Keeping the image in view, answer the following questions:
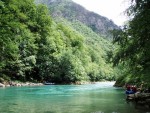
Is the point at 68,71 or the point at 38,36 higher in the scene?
the point at 38,36

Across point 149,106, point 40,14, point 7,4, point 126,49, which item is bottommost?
point 149,106

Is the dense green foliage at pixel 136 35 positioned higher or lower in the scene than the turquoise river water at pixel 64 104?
higher

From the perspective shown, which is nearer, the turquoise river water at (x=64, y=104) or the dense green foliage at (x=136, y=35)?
the dense green foliage at (x=136, y=35)

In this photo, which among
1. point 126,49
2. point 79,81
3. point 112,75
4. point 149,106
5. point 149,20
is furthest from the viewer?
point 112,75

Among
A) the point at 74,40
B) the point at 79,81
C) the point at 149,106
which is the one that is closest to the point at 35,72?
the point at 79,81

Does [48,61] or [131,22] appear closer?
[131,22]

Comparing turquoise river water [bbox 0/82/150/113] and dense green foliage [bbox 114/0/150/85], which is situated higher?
dense green foliage [bbox 114/0/150/85]

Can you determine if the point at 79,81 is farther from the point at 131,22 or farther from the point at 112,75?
the point at 131,22

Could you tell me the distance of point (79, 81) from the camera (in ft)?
330

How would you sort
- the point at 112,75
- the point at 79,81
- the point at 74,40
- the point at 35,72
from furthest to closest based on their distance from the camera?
the point at 112,75 < the point at 74,40 < the point at 79,81 < the point at 35,72

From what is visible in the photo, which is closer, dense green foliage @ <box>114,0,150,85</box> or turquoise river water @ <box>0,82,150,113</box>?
dense green foliage @ <box>114,0,150,85</box>

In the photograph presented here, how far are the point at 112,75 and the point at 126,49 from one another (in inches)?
5500

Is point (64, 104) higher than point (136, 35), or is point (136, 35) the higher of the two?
point (136, 35)

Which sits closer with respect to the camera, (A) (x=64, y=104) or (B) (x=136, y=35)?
(B) (x=136, y=35)
